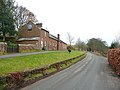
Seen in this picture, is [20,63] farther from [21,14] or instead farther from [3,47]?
[21,14]

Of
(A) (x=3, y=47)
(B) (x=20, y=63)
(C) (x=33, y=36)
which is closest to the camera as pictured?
(B) (x=20, y=63)

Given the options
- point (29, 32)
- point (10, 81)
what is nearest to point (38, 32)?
point (29, 32)

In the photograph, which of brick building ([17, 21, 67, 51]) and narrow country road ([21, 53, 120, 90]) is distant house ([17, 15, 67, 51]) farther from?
narrow country road ([21, 53, 120, 90])

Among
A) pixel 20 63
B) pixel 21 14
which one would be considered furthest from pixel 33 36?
pixel 20 63

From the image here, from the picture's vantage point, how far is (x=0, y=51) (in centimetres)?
3684

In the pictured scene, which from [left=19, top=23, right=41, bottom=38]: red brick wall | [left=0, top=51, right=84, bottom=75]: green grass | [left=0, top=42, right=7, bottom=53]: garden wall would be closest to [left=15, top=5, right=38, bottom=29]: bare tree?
[left=19, top=23, right=41, bottom=38]: red brick wall

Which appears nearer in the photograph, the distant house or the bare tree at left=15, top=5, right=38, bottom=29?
the distant house

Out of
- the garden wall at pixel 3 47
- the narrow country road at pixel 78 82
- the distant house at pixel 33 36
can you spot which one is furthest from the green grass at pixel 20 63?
the distant house at pixel 33 36

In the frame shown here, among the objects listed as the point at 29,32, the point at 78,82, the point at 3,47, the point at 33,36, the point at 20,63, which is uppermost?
the point at 29,32

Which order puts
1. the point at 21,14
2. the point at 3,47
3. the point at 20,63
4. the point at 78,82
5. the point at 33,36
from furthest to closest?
1. the point at 21,14
2. the point at 33,36
3. the point at 3,47
4. the point at 20,63
5. the point at 78,82

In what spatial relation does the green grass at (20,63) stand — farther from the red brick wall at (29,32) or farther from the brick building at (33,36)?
the red brick wall at (29,32)

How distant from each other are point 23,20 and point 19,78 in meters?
66.2

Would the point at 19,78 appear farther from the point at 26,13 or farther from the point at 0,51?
the point at 26,13

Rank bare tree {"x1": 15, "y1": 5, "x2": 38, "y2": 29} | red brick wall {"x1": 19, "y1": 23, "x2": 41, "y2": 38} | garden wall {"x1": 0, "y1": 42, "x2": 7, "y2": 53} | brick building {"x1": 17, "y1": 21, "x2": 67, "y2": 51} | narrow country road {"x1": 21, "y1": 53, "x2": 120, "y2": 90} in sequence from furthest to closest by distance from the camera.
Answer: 1. bare tree {"x1": 15, "y1": 5, "x2": 38, "y2": 29}
2. red brick wall {"x1": 19, "y1": 23, "x2": 41, "y2": 38}
3. brick building {"x1": 17, "y1": 21, "x2": 67, "y2": 51}
4. garden wall {"x1": 0, "y1": 42, "x2": 7, "y2": 53}
5. narrow country road {"x1": 21, "y1": 53, "x2": 120, "y2": 90}
